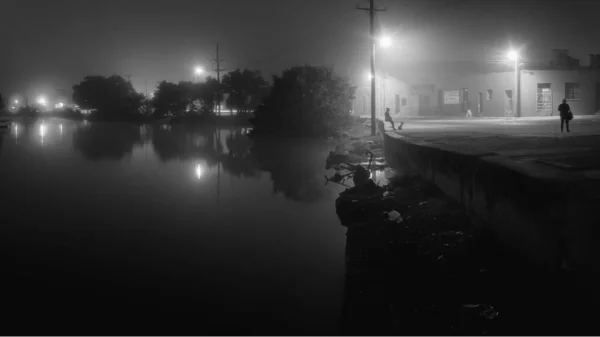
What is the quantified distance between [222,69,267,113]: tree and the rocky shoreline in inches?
3007

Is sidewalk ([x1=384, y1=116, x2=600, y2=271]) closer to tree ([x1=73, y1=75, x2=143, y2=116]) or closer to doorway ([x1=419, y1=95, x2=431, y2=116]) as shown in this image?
doorway ([x1=419, y1=95, x2=431, y2=116])

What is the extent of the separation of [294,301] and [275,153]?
1076 inches

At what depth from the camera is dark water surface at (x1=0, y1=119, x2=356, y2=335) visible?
762 cm

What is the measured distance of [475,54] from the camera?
51.1m

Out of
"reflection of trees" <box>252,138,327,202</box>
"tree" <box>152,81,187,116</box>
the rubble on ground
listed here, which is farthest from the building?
"tree" <box>152,81,187,116</box>

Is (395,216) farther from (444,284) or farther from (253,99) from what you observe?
(253,99)

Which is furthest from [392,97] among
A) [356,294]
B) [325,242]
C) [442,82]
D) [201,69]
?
[356,294]

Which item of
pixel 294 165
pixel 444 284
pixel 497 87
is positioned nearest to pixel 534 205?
pixel 444 284

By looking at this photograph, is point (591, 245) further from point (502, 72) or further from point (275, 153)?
point (502, 72)

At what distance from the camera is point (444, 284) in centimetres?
837

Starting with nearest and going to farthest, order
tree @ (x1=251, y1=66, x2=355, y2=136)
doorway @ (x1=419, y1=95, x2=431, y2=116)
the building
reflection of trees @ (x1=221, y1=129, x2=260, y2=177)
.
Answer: reflection of trees @ (x1=221, y1=129, x2=260, y2=177)
the building
tree @ (x1=251, y1=66, x2=355, y2=136)
doorway @ (x1=419, y1=95, x2=431, y2=116)

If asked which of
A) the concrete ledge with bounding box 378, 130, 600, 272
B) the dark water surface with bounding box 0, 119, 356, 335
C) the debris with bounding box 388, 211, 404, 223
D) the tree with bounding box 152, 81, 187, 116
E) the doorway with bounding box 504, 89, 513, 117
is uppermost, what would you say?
the tree with bounding box 152, 81, 187, 116

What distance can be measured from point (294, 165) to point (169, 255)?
17.8 metres

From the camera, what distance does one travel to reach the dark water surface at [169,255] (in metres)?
Result: 7.62
